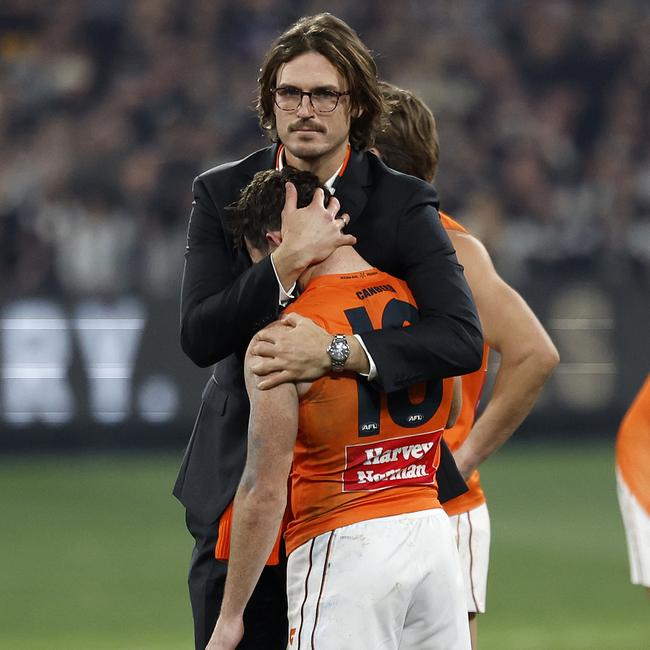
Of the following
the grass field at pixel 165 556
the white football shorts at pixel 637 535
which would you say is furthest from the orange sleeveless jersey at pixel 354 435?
the grass field at pixel 165 556

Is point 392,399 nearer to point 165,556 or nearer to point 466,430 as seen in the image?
point 466,430

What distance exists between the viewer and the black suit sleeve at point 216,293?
3.47m

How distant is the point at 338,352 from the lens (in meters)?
3.29

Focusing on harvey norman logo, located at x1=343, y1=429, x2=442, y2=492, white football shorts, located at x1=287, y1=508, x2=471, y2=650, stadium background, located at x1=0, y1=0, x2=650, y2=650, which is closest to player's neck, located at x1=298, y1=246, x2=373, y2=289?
harvey norman logo, located at x1=343, y1=429, x2=442, y2=492

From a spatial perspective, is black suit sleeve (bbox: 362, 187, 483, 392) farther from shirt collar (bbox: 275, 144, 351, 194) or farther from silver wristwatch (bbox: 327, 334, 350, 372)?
shirt collar (bbox: 275, 144, 351, 194)

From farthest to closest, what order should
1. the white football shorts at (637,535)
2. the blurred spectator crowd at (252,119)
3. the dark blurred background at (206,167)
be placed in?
1. the blurred spectator crowd at (252,119)
2. the dark blurred background at (206,167)
3. the white football shorts at (637,535)

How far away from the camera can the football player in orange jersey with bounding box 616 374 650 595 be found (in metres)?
5.04

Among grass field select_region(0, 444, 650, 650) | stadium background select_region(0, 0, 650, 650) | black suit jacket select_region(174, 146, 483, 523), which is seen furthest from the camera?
stadium background select_region(0, 0, 650, 650)

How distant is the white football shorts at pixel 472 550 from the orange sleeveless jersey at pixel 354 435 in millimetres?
1014

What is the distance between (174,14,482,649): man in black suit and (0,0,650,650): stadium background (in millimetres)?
3335

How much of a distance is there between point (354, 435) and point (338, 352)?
0.64 ft

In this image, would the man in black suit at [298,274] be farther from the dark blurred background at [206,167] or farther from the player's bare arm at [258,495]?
the dark blurred background at [206,167]

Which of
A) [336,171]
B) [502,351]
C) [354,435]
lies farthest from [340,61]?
[502,351]

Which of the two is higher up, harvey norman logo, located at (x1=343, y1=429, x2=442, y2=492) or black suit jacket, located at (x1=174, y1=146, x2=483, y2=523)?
black suit jacket, located at (x1=174, y1=146, x2=483, y2=523)
